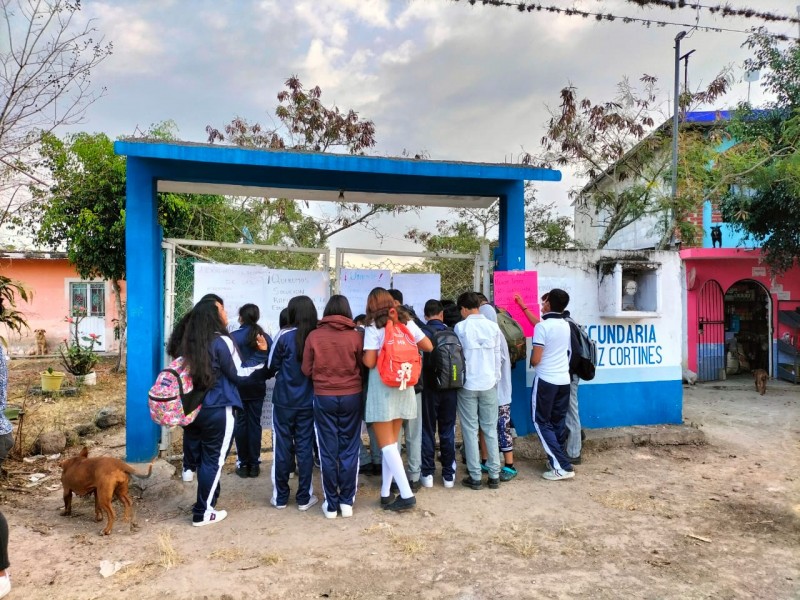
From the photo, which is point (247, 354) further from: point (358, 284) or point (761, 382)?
point (761, 382)

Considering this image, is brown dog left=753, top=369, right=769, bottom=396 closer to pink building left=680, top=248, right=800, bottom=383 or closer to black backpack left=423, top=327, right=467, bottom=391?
pink building left=680, top=248, right=800, bottom=383

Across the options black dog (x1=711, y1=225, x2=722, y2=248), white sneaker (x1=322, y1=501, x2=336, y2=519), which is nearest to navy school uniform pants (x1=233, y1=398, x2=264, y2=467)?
white sneaker (x1=322, y1=501, x2=336, y2=519)

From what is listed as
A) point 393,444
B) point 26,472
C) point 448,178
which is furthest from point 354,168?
point 26,472

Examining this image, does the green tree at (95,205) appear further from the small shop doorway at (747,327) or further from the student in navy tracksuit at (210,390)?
the small shop doorway at (747,327)

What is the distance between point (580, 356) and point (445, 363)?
4.91ft

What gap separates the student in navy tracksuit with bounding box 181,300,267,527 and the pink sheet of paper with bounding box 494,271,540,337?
2856 millimetres

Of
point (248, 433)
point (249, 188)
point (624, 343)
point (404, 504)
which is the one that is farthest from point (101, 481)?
point (624, 343)

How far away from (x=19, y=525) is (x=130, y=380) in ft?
4.60

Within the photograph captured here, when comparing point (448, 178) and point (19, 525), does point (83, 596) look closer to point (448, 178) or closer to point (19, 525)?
point (19, 525)

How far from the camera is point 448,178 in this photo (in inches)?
→ 221

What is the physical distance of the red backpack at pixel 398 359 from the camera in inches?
158

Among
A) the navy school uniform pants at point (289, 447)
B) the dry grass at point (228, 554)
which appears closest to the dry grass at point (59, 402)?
the navy school uniform pants at point (289, 447)

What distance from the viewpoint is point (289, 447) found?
4219 millimetres

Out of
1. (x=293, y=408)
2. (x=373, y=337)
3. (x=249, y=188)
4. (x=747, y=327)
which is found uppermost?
(x=249, y=188)
